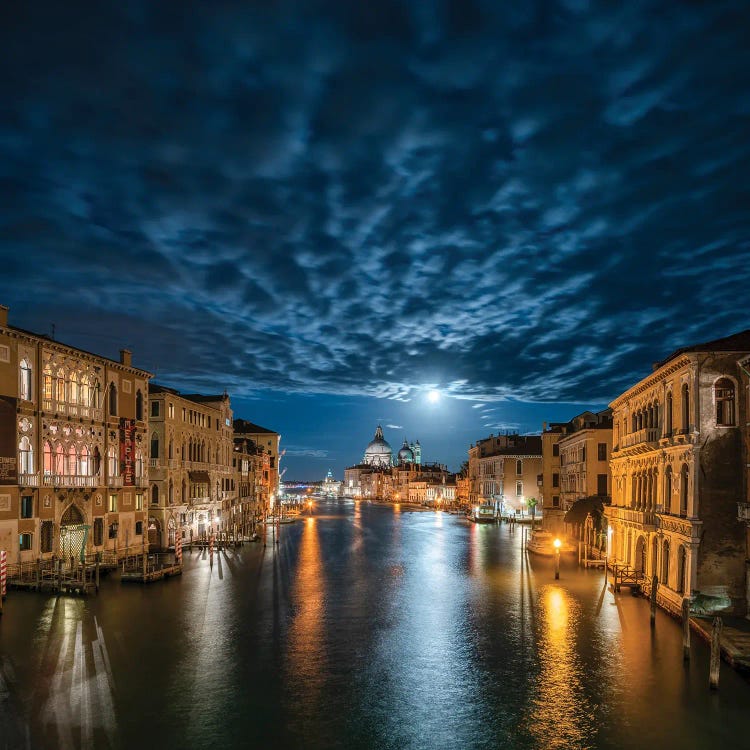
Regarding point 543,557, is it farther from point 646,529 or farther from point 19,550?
point 19,550

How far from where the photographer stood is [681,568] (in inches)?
1172

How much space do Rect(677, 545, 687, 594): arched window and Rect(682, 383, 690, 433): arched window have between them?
16.4ft

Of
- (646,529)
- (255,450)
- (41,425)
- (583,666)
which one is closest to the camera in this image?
(583,666)

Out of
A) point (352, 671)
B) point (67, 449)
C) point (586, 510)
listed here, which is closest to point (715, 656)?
point (352, 671)

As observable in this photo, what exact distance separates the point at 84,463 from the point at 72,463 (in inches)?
51.2

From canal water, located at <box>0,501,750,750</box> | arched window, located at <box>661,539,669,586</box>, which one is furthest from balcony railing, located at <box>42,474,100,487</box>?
arched window, located at <box>661,539,669,586</box>

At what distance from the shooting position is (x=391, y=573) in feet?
158

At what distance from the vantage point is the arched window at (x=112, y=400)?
149ft

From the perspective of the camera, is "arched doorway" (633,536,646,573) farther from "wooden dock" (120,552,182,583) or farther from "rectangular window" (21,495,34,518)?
"rectangular window" (21,495,34,518)

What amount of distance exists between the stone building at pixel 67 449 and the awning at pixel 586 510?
3063cm

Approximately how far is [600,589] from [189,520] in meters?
34.1

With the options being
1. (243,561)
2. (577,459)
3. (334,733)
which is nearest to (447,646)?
(334,733)

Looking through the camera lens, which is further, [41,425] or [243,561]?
[243,561]

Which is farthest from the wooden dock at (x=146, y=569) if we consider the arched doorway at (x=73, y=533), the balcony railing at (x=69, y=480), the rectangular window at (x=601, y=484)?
the rectangular window at (x=601, y=484)
